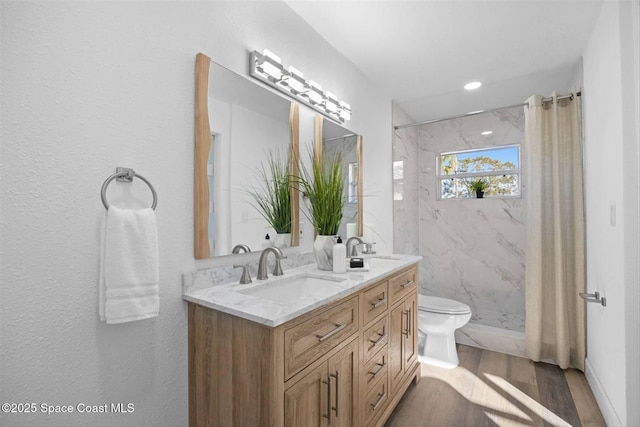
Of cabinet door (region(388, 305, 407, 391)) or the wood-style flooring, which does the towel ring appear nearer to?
cabinet door (region(388, 305, 407, 391))

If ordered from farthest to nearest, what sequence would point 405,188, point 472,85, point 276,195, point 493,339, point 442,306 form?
point 405,188
point 472,85
point 493,339
point 442,306
point 276,195

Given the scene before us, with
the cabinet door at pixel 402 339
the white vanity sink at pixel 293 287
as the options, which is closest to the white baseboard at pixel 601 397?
the cabinet door at pixel 402 339

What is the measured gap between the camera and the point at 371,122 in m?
2.77

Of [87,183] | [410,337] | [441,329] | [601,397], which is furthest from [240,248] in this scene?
[601,397]

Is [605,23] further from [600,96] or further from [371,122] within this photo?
Answer: [371,122]

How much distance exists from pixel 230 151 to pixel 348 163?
1127mm

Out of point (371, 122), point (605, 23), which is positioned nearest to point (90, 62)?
point (371, 122)

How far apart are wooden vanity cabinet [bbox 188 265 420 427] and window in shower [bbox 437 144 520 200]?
2.58m

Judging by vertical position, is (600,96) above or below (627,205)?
above

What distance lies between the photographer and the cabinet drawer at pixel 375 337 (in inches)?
59.7

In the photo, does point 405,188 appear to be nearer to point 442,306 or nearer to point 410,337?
point 442,306

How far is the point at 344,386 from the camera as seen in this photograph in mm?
1328

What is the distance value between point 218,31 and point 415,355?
2.33m

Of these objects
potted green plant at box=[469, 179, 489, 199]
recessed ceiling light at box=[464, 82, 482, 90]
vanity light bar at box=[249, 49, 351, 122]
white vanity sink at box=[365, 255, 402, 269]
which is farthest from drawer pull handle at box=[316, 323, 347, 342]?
potted green plant at box=[469, 179, 489, 199]
